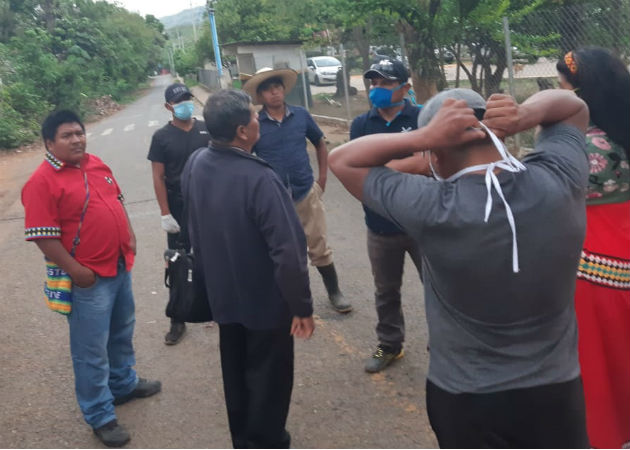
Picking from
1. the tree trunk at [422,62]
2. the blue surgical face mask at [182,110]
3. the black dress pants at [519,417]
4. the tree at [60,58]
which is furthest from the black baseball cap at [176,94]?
Answer: the tree at [60,58]

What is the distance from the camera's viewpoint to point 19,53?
26.8 metres

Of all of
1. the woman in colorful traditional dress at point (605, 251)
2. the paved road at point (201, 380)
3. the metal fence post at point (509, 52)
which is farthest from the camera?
the metal fence post at point (509, 52)

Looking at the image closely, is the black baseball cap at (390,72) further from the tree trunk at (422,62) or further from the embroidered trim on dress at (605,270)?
the tree trunk at (422,62)

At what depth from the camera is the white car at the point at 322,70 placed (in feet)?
84.2

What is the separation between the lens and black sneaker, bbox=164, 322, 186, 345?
450cm

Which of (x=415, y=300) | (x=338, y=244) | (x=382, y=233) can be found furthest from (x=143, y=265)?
(x=382, y=233)

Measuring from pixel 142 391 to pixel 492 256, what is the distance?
288 centimetres

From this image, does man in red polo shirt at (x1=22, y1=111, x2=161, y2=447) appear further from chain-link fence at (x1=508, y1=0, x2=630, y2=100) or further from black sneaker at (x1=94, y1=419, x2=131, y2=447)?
chain-link fence at (x1=508, y1=0, x2=630, y2=100)

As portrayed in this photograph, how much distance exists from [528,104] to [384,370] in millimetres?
2404

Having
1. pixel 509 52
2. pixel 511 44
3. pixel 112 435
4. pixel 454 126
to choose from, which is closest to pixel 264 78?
pixel 112 435

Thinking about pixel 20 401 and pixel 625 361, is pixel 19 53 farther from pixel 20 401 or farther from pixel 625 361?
pixel 625 361

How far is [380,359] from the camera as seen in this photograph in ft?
12.5

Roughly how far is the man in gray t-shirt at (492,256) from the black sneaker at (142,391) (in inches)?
97.6

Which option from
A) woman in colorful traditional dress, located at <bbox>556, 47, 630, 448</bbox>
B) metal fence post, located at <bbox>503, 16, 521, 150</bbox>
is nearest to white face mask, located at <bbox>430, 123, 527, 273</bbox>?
woman in colorful traditional dress, located at <bbox>556, 47, 630, 448</bbox>
